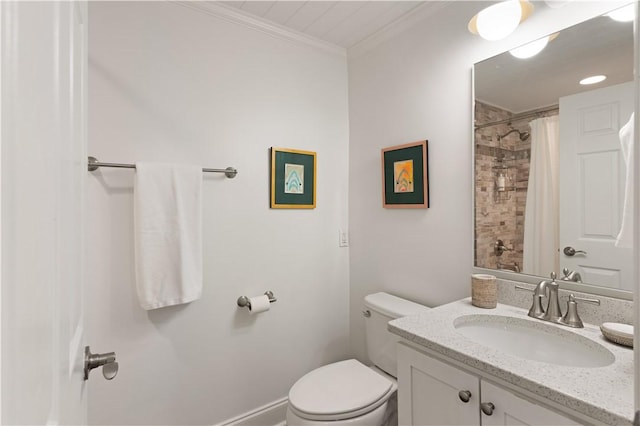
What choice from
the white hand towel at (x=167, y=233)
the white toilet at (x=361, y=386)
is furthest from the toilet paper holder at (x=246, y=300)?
the white toilet at (x=361, y=386)

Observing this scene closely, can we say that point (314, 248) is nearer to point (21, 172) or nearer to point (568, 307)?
point (568, 307)

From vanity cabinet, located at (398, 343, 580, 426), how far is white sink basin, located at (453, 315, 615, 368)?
0.66ft

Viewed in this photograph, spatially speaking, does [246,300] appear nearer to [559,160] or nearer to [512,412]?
[512,412]

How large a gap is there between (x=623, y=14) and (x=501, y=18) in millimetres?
370

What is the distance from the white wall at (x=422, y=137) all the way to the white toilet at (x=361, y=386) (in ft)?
0.68

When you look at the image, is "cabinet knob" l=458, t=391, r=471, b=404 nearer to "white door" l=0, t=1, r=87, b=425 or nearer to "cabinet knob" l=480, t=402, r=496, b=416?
"cabinet knob" l=480, t=402, r=496, b=416

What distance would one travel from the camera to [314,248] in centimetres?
198

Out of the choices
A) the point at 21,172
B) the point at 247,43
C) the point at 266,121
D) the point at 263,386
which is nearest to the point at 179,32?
the point at 247,43

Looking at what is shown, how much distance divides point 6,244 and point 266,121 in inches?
65.3

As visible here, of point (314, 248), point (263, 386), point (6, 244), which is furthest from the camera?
point (314, 248)

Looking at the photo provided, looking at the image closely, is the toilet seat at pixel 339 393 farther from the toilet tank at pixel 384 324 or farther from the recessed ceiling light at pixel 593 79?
the recessed ceiling light at pixel 593 79

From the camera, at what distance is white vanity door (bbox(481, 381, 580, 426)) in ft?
2.41

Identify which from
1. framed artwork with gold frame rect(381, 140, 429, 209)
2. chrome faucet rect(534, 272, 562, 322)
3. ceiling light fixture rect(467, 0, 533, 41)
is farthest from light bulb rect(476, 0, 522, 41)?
chrome faucet rect(534, 272, 562, 322)

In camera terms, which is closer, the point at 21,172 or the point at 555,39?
the point at 21,172
